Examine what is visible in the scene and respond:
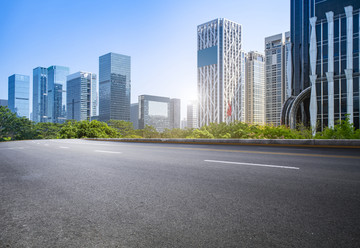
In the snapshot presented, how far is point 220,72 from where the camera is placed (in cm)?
18738

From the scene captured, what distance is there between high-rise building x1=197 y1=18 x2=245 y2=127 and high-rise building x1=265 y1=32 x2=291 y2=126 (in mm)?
25708

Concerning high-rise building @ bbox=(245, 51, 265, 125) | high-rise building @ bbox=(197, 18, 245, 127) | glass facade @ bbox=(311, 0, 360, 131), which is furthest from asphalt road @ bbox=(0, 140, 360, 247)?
high-rise building @ bbox=(245, 51, 265, 125)

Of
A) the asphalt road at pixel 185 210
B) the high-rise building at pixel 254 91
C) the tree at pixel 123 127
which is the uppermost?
the high-rise building at pixel 254 91

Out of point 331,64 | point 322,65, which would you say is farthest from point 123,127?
point 331,64

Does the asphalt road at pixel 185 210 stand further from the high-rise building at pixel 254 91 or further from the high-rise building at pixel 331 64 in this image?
the high-rise building at pixel 254 91

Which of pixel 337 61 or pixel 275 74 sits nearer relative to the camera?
pixel 337 61

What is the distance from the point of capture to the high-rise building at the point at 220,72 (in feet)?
603

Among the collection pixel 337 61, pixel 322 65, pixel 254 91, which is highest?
pixel 254 91

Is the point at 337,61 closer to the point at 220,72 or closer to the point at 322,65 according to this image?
the point at 322,65

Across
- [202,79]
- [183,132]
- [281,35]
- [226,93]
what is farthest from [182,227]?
[202,79]

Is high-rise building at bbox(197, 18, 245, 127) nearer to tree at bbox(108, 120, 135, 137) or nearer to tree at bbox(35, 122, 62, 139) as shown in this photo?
tree at bbox(108, 120, 135, 137)

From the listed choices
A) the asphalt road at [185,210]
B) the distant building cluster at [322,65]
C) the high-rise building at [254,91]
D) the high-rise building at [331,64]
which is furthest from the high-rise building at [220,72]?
the asphalt road at [185,210]

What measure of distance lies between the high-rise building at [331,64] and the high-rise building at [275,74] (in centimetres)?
11601

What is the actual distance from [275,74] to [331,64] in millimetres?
129006
